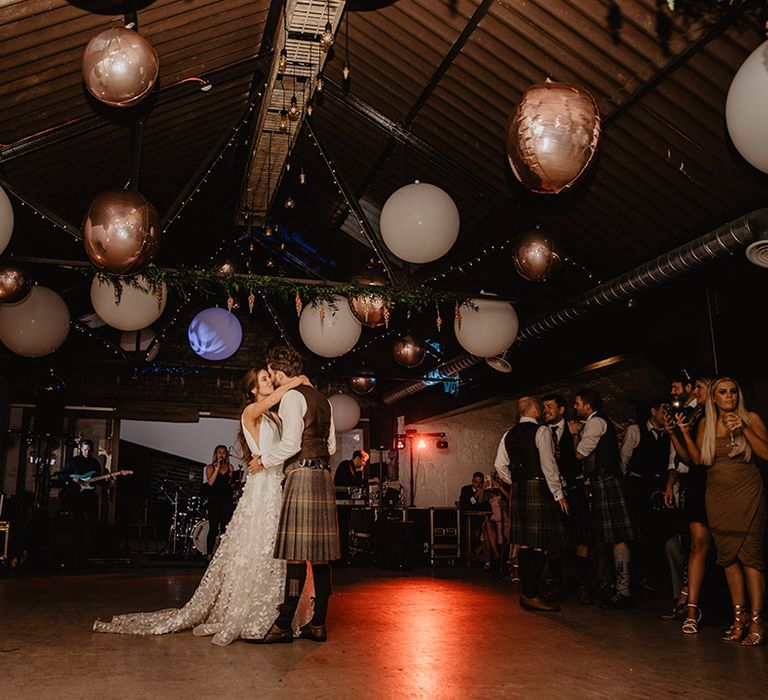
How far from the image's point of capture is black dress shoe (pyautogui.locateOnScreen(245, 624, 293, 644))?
3723mm

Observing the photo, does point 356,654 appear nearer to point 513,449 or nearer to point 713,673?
point 713,673

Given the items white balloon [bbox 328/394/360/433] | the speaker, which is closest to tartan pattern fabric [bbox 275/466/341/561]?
white balloon [bbox 328/394/360/433]

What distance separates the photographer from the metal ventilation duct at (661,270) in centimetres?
488

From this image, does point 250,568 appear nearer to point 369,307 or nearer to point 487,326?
point 369,307

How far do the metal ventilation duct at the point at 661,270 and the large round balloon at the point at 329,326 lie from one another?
2.16m

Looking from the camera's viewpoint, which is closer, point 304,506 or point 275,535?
point 304,506

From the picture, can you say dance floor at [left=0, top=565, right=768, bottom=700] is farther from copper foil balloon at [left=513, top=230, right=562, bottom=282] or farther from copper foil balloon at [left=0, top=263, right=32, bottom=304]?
copper foil balloon at [left=513, top=230, right=562, bottom=282]

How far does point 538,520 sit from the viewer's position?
5051 mm

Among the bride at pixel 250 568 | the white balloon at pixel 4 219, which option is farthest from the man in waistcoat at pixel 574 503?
the white balloon at pixel 4 219

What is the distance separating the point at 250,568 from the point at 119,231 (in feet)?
6.90

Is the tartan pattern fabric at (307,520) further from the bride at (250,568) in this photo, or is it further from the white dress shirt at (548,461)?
the white dress shirt at (548,461)

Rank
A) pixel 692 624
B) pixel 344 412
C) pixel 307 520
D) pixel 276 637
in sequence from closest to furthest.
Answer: pixel 276 637 < pixel 307 520 < pixel 692 624 < pixel 344 412

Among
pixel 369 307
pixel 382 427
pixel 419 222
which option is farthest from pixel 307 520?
pixel 382 427

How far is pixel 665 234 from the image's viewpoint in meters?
5.99
